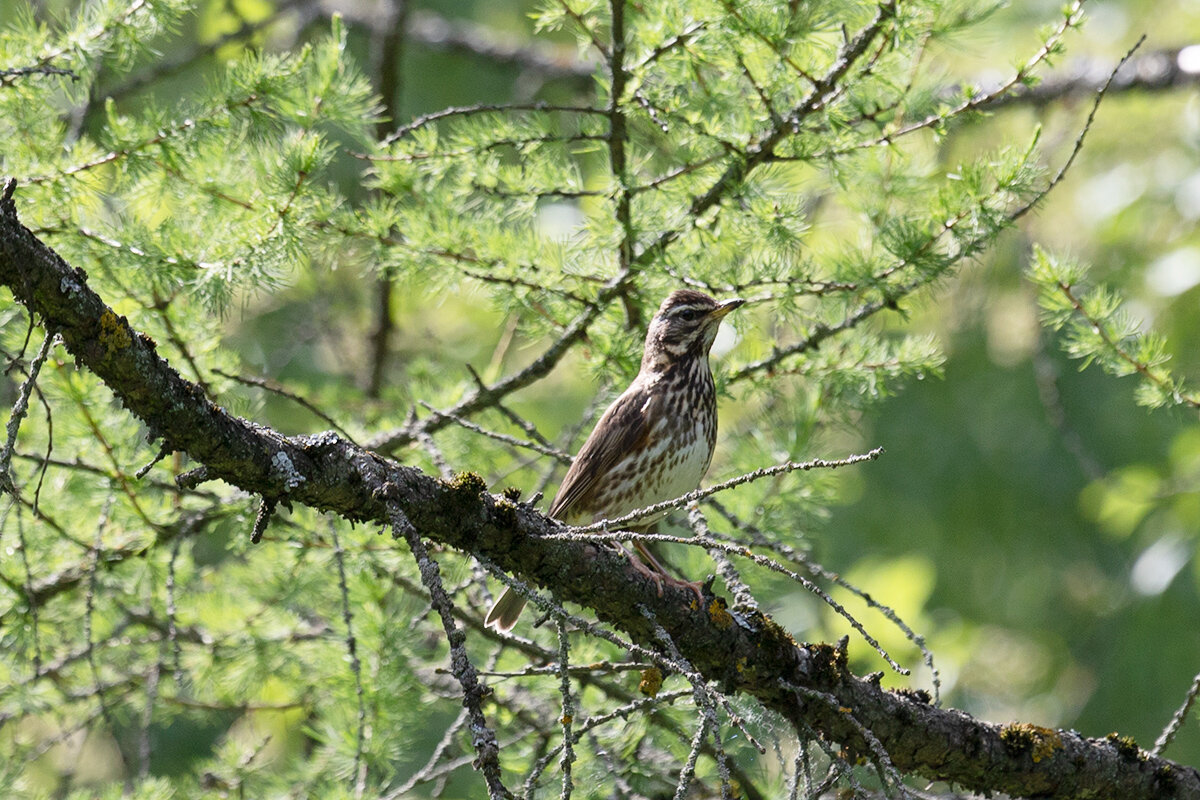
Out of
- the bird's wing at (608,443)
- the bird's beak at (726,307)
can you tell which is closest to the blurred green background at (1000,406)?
the bird's wing at (608,443)

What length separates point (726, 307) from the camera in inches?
178

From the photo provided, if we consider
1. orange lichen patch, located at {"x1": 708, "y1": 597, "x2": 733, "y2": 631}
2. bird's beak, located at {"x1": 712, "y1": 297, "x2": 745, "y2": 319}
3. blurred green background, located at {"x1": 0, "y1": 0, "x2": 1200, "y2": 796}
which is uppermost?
blurred green background, located at {"x1": 0, "y1": 0, "x2": 1200, "y2": 796}

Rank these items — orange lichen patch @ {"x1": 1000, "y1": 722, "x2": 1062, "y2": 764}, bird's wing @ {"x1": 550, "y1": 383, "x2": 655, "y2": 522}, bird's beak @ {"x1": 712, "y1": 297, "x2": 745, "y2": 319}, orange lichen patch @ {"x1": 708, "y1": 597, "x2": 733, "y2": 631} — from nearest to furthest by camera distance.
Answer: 1. orange lichen patch @ {"x1": 708, "y1": 597, "x2": 733, "y2": 631}
2. orange lichen patch @ {"x1": 1000, "y1": 722, "x2": 1062, "y2": 764}
3. bird's beak @ {"x1": 712, "y1": 297, "x2": 745, "y2": 319}
4. bird's wing @ {"x1": 550, "y1": 383, "x2": 655, "y2": 522}

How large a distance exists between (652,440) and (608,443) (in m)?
0.17

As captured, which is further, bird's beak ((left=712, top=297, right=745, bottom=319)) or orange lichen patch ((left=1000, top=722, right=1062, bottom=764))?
bird's beak ((left=712, top=297, right=745, bottom=319))

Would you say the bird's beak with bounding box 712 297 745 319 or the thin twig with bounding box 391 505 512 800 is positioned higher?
the bird's beak with bounding box 712 297 745 319

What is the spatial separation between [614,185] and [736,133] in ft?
1.46

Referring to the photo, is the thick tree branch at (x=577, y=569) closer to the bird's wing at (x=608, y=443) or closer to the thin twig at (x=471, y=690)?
the thin twig at (x=471, y=690)

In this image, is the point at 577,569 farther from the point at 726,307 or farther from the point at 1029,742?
the point at 726,307

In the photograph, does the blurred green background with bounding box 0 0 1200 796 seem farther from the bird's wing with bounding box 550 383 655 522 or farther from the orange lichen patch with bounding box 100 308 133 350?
the orange lichen patch with bounding box 100 308 133 350

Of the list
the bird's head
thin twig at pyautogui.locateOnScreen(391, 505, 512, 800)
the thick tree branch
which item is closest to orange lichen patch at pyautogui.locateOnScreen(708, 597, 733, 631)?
the thick tree branch

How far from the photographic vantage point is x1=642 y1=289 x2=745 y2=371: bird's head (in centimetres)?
478

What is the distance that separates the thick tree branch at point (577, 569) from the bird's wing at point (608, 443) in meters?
1.34

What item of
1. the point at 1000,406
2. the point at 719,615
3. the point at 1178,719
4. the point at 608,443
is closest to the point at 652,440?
the point at 608,443
